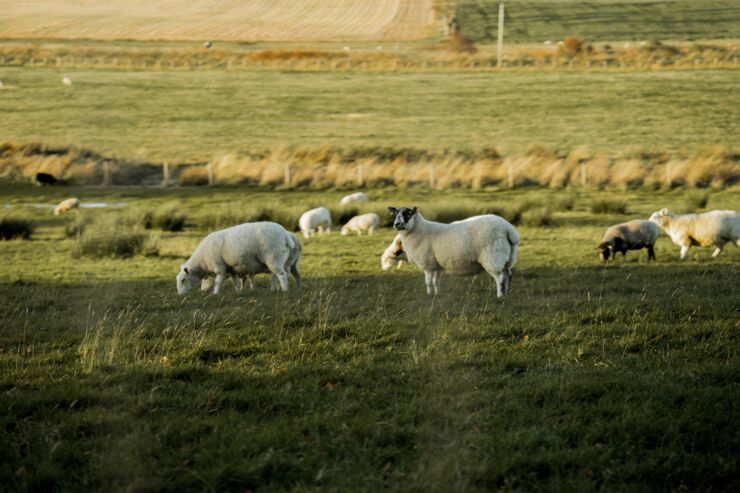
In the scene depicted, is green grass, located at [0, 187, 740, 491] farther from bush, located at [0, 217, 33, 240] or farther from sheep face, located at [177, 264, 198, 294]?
bush, located at [0, 217, 33, 240]

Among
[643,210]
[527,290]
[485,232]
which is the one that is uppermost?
[485,232]

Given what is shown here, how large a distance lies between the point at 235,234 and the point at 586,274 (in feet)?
20.5

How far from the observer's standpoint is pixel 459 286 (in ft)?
45.5

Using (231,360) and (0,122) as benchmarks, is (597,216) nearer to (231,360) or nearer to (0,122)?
(231,360)

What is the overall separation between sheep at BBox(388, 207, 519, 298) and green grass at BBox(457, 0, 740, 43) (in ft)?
139

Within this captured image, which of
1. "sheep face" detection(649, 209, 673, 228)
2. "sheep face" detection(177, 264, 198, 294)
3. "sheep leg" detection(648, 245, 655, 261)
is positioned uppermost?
"sheep face" detection(649, 209, 673, 228)

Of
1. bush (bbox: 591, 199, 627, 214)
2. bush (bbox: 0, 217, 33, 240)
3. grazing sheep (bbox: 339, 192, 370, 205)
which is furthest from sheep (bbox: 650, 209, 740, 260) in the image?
bush (bbox: 0, 217, 33, 240)

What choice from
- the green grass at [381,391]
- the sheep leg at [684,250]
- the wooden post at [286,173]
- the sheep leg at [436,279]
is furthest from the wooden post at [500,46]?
the green grass at [381,391]

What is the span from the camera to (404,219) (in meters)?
13.5

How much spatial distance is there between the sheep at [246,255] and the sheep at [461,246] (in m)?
2.04

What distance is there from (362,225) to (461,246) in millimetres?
11697

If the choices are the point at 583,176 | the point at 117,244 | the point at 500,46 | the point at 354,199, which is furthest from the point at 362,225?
the point at 500,46

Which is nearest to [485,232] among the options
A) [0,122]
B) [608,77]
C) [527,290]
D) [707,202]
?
[527,290]

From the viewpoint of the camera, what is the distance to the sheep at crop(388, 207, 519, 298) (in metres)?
12.8
